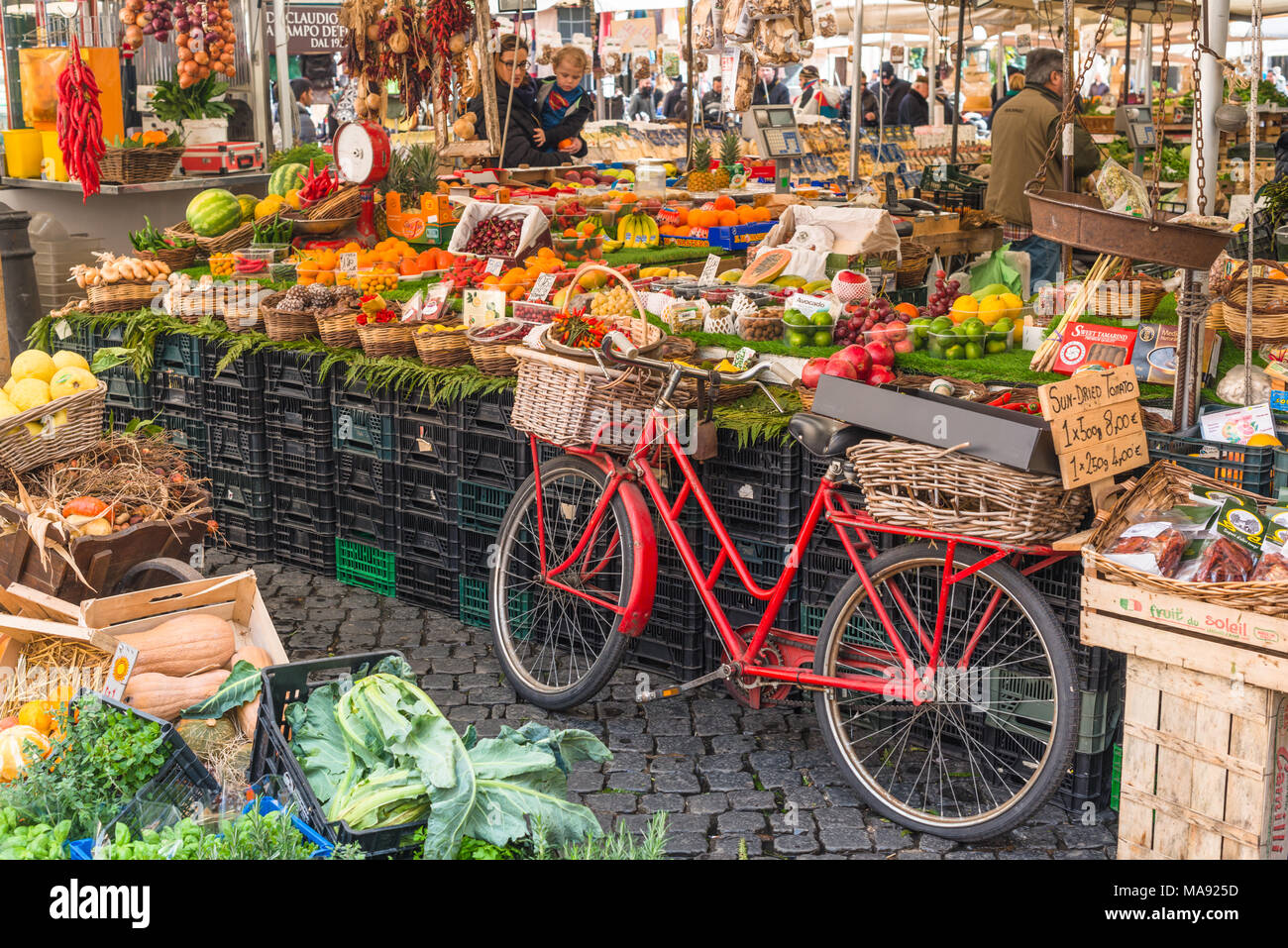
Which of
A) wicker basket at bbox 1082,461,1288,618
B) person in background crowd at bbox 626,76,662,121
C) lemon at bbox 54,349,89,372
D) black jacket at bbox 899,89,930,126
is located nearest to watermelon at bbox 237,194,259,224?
lemon at bbox 54,349,89,372

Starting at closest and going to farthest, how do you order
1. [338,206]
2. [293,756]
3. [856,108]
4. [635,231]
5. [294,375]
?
[293,756] → [294,375] → [338,206] → [635,231] → [856,108]

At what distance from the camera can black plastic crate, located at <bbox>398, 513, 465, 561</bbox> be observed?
17.6ft

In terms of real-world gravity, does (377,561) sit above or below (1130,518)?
below

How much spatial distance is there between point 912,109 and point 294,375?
51.5 feet

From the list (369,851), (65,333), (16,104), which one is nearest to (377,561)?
(65,333)

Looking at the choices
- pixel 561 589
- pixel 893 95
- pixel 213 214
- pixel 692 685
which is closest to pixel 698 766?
pixel 692 685

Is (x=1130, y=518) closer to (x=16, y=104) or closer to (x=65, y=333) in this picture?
(x=65, y=333)

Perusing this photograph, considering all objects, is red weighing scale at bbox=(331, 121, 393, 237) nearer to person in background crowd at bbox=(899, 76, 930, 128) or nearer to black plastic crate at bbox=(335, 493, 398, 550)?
black plastic crate at bbox=(335, 493, 398, 550)

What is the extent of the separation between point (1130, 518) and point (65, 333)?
564 cm

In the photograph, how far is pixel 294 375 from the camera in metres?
5.87

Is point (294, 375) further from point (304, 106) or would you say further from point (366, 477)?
point (304, 106)

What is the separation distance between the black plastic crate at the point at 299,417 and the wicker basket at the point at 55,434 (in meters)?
0.94

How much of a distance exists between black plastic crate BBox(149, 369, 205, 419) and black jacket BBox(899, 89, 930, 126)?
15.2 m

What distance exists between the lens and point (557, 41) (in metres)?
24.0
